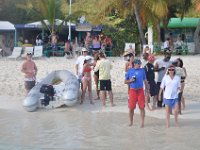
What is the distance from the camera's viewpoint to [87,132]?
9438 millimetres

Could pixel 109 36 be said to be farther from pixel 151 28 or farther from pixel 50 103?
pixel 50 103

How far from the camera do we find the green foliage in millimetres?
31013

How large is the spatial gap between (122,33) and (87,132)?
2341 centimetres

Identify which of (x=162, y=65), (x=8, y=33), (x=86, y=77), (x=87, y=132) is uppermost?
(x=8, y=33)

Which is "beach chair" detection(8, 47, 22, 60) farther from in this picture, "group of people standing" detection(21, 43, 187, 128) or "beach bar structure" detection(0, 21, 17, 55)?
"group of people standing" detection(21, 43, 187, 128)

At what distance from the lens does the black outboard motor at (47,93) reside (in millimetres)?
12203

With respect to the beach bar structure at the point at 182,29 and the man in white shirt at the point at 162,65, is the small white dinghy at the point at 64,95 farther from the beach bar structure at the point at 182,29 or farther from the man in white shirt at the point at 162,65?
the beach bar structure at the point at 182,29

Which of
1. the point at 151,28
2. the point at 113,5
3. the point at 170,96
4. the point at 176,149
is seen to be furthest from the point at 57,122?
the point at 151,28

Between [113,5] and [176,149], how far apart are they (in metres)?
22.7

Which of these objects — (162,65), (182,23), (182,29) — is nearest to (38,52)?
(182,23)

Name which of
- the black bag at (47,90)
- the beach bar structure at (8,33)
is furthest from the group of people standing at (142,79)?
the beach bar structure at (8,33)

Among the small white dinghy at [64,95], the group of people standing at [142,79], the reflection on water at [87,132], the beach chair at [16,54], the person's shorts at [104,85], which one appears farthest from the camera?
the beach chair at [16,54]

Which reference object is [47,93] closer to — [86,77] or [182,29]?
[86,77]

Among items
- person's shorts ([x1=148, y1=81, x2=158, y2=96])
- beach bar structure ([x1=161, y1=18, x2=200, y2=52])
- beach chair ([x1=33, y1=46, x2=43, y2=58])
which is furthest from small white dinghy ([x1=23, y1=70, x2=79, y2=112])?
beach bar structure ([x1=161, y1=18, x2=200, y2=52])
